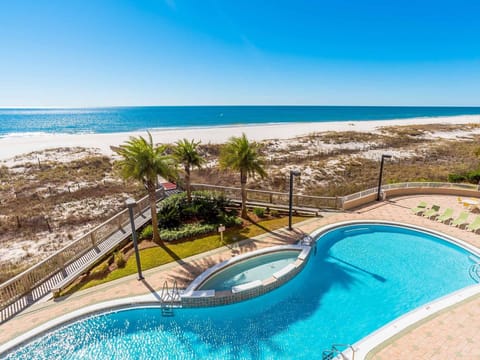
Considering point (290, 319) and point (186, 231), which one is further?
point (186, 231)

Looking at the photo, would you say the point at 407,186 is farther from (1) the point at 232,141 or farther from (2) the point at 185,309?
(2) the point at 185,309

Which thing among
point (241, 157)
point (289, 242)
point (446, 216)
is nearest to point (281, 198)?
point (241, 157)

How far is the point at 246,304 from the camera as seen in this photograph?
8.45m

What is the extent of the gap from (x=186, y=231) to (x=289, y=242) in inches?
203

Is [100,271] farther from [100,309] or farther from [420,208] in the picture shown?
[420,208]

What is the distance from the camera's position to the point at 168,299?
8.20 metres

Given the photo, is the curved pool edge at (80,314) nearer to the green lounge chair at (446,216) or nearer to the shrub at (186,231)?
the shrub at (186,231)

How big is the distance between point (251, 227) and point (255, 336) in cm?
644

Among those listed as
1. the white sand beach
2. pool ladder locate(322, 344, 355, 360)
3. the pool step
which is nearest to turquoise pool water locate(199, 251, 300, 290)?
the pool step

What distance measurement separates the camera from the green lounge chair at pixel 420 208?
14.3m

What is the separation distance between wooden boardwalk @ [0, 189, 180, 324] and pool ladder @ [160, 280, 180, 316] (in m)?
3.78

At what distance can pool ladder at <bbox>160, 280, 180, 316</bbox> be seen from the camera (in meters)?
8.00

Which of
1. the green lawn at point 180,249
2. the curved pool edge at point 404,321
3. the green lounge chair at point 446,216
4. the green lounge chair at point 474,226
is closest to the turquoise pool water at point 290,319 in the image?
the curved pool edge at point 404,321

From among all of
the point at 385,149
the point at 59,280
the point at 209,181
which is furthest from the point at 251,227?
the point at 385,149
